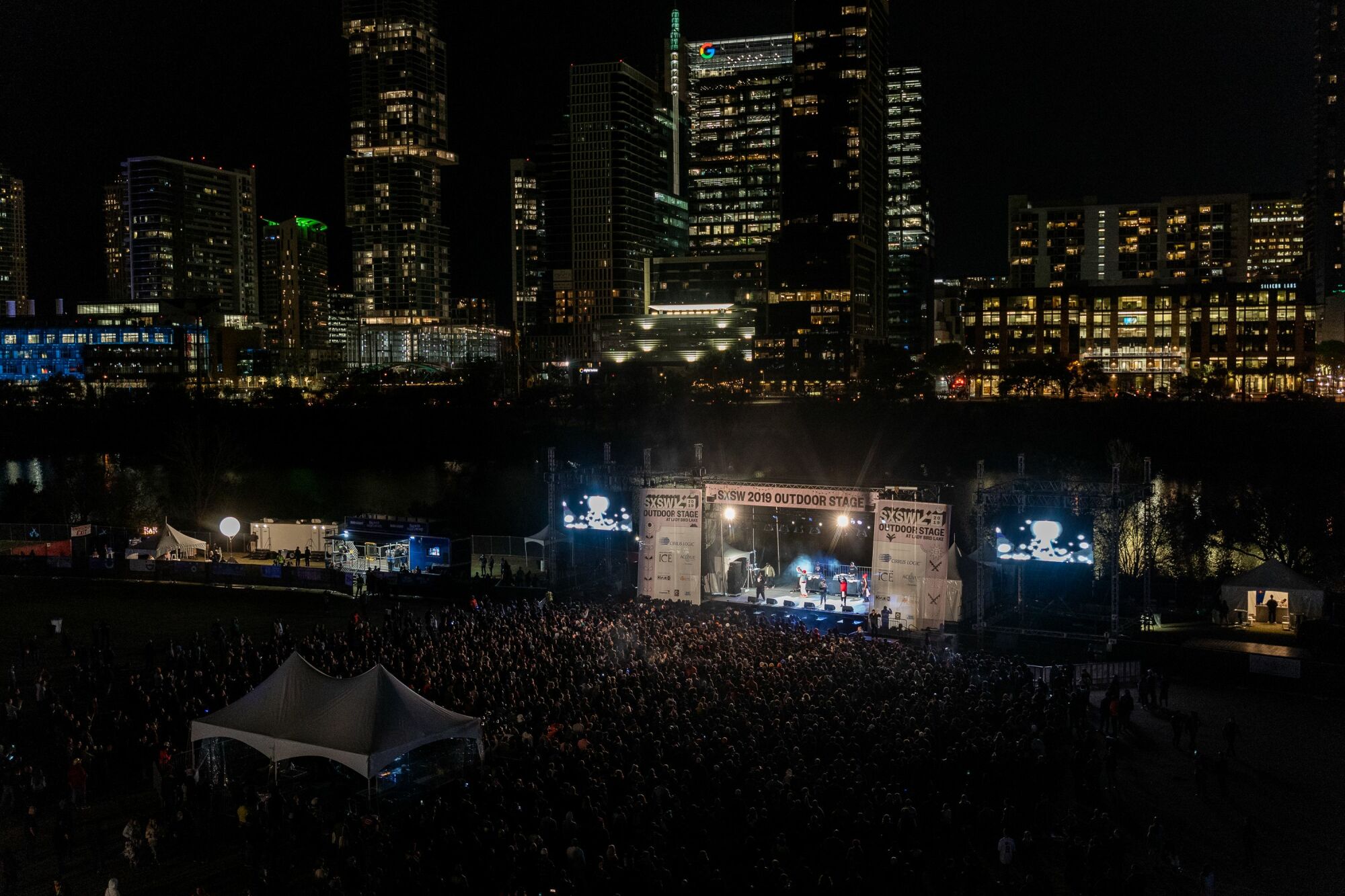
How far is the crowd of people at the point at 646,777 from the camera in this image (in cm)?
1064

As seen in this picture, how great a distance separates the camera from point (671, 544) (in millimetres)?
24891

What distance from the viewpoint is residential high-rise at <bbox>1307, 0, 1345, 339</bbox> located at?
13275cm

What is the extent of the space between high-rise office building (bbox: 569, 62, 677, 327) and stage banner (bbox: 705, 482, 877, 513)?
138886mm

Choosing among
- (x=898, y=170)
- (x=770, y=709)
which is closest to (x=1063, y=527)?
(x=770, y=709)

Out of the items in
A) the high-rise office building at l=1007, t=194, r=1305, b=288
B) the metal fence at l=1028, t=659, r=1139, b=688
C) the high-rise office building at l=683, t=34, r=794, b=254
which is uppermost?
the high-rise office building at l=683, t=34, r=794, b=254

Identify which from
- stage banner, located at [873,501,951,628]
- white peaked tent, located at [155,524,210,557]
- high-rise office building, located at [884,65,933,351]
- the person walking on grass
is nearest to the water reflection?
white peaked tent, located at [155,524,210,557]

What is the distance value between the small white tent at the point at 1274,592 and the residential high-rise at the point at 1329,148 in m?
129

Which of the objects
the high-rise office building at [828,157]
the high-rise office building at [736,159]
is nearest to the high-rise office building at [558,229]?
the high-rise office building at [736,159]

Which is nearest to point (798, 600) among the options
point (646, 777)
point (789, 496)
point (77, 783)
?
point (789, 496)

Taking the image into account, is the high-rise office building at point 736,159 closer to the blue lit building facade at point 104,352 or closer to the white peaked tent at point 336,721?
the blue lit building facade at point 104,352

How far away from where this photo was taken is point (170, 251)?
18862cm

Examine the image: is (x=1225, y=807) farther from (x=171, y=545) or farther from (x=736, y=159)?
(x=736, y=159)

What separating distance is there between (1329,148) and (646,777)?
15810cm

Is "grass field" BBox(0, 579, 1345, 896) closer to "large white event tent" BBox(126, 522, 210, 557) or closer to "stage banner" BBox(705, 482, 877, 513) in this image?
"stage banner" BBox(705, 482, 877, 513)
